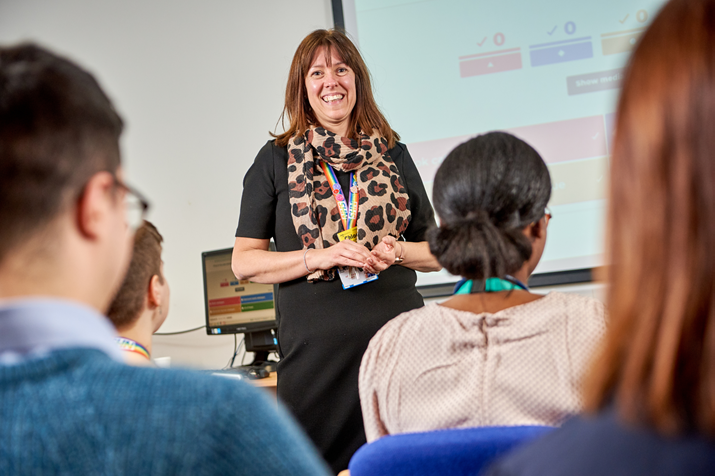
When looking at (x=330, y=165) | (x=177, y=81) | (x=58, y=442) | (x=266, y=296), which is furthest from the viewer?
(x=177, y=81)

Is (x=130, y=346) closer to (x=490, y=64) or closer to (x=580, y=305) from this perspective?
(x=580, y=305)

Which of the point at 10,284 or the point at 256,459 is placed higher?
the point at 10,284

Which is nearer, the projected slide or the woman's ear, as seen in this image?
the woman's ear

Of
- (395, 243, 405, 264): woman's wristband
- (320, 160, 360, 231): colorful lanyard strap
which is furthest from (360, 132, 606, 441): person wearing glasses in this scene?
(320, 160, 360, 231): colorful lanyard strap

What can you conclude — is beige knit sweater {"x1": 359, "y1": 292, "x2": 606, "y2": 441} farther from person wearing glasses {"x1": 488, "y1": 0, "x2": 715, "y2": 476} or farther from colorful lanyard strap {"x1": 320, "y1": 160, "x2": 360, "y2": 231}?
colorful lanyard strap {"x1": 320, "y1": 160, "x2": 360, "y2": 231}

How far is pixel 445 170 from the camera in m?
1.17

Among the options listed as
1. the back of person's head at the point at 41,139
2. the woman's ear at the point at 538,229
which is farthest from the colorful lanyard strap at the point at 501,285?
the back of person's head at the point at 41,139

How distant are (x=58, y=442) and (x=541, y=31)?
10.4 feet

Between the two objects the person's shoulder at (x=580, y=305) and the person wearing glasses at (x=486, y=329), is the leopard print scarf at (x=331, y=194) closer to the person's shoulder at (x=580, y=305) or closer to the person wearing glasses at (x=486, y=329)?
the person wearing glasses at (x=486, y=329)

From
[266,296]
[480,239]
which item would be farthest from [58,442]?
[266,296]

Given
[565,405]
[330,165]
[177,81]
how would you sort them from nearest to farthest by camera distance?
[565,405] < [330,165] < [177,81]

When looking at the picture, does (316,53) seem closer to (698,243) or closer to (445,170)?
(445,170)

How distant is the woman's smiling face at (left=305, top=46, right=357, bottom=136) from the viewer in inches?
80.3

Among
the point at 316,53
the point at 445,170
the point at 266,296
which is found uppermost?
the point at 316,53
